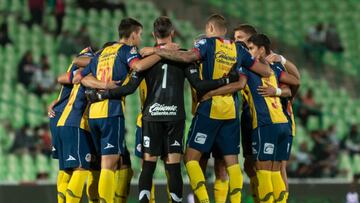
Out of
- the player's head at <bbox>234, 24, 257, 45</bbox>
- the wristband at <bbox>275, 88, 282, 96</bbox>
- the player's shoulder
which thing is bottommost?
the wristband at <bbox>275, 88, 282, 96</bbox>

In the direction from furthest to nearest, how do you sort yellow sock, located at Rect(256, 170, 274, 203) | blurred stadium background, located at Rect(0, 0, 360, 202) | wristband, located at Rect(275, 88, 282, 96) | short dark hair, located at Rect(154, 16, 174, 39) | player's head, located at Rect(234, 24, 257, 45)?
blurred stadium background, located at Rect(0, 0, 360, 202), player's head, located at Rect(234, 24, 257, 45), wristband, located at Rect(275, 88, 282, 96), yellow sock, located at Rect(256, 170, 274, 203), short dark hair, located at Rect(154, 16, 174, 39)

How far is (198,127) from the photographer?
10.4m

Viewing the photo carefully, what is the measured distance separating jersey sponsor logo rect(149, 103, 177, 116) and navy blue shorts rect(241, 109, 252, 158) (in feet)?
3.77

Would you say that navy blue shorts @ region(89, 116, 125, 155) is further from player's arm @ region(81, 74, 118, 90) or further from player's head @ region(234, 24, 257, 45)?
player's head @ region(234, 24, 257, 45)

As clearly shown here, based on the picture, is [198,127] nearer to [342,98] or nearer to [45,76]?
[45,76]

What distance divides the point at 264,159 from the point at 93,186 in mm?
1978

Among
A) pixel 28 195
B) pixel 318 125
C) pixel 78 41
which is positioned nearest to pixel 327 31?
pixel 318 125

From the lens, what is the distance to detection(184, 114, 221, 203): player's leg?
33.6ft

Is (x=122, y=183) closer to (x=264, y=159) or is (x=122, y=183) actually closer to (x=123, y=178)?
(x=123, y=178)

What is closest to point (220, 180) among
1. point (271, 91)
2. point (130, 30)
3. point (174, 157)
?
point (174, 157)

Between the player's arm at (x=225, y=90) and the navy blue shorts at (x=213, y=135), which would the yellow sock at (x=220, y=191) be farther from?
the player's arm at (x=225, y=90)

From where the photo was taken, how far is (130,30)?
10359 mm

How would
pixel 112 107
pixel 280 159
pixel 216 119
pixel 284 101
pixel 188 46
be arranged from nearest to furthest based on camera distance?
pixel 112 107
pixel 216 119
pixel 280 159
pixel 284 101
pixel 188 46

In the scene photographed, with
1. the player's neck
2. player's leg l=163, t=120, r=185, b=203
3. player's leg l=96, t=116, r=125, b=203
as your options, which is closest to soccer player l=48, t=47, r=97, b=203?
the player's neck
